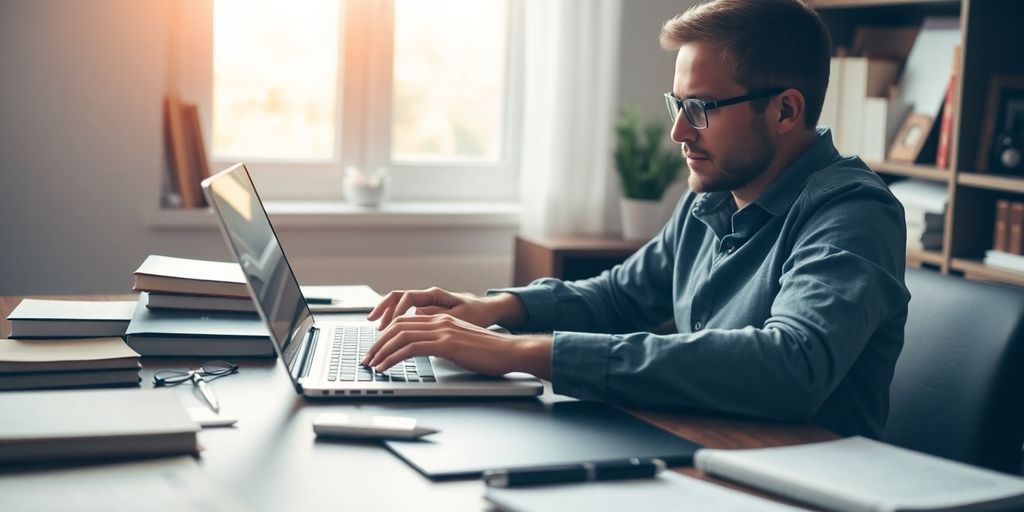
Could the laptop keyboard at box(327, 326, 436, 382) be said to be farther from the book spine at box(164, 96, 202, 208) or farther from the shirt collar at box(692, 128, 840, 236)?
the book spine at box(164, 96, 202, 208)

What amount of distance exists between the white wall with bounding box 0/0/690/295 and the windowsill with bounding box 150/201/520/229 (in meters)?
0.04

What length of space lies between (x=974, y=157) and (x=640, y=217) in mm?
922

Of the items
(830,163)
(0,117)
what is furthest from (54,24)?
(830,163)

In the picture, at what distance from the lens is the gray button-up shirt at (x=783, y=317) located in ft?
4.35

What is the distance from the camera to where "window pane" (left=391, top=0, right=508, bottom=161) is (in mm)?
3559

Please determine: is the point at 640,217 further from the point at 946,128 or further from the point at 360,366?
the point at 360,366

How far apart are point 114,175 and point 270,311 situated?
76.4 inches

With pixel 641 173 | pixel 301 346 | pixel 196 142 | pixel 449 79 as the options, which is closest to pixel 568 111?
pixel 641 173

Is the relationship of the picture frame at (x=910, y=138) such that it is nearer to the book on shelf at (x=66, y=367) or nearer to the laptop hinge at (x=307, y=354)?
the laptop hinge at (x=307, y=354)

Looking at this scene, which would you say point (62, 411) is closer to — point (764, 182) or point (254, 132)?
point (764, 182)

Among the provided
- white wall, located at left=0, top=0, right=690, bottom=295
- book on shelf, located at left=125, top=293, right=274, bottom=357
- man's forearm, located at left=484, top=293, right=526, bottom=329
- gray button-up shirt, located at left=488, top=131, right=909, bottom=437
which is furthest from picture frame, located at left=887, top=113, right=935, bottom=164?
book on shelf, located at left=125, top=293, right=274, bottom=357

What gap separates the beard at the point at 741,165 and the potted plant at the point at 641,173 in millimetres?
1727

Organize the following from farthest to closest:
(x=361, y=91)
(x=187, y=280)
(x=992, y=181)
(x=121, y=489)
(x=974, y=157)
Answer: (x=361, y=91) < (x=974, y=157) < (x=992, y=181) < (x=187, y=280) < (x=121, y=489)

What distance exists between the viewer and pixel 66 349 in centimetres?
143
